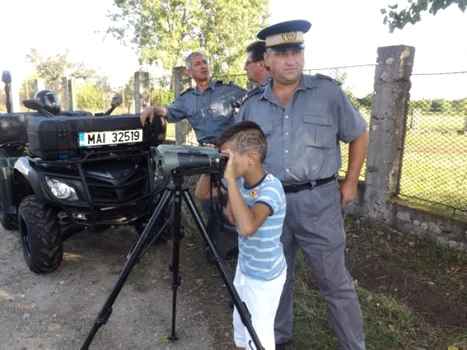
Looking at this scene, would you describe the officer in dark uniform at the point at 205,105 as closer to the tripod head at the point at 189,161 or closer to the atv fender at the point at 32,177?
the atv fender at the point at 32,177

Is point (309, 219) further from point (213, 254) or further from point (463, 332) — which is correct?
point (463, 332)

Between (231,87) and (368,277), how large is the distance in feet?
7.24

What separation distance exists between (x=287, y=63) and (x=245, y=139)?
0.56 metres

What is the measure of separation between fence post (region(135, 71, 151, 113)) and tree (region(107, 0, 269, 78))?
33.7 ft

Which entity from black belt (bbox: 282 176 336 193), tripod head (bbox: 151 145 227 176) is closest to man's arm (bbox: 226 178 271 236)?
tripod head (bbox: 151 145 227 176)

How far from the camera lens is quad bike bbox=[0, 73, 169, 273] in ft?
10.7

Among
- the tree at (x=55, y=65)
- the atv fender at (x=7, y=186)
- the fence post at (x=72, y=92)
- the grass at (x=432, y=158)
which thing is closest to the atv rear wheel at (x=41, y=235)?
the atv fender at (x=7, y=186)

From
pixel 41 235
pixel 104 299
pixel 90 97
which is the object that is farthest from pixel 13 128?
pixel 90 97

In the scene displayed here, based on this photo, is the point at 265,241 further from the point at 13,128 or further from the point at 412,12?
the point at 13,128

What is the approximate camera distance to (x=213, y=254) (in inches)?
77.9

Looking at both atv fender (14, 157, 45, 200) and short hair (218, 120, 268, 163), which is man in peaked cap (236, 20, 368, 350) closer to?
short hair (218, 120, 268, 163)

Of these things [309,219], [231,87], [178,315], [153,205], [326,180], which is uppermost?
[231,87]

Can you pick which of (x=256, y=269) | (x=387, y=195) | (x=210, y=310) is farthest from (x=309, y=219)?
(x=387, y=195)

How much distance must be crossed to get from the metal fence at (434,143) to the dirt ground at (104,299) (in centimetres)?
230
